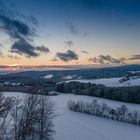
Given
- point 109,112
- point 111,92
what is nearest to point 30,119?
point 109,112

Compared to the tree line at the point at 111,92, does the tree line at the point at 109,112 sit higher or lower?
lower

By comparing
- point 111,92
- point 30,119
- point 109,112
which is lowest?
point 109,112

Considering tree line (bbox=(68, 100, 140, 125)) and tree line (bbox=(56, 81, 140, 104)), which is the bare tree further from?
tree line (bbox=(56, 81, 140, 104))

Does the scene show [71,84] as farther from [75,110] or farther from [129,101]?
[75,110]

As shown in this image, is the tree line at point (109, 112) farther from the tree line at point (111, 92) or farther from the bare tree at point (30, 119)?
the bare tree at point (30, 119)

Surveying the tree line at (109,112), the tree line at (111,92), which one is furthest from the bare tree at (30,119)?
the tree line at (111,92)

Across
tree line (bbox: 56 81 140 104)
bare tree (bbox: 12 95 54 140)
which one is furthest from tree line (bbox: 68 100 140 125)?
bare tree (bbox: 12 95 54 140)

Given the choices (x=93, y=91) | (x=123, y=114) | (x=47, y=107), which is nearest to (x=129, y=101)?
(x=93, y=91)

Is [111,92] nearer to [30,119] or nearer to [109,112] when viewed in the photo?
[109,112]
